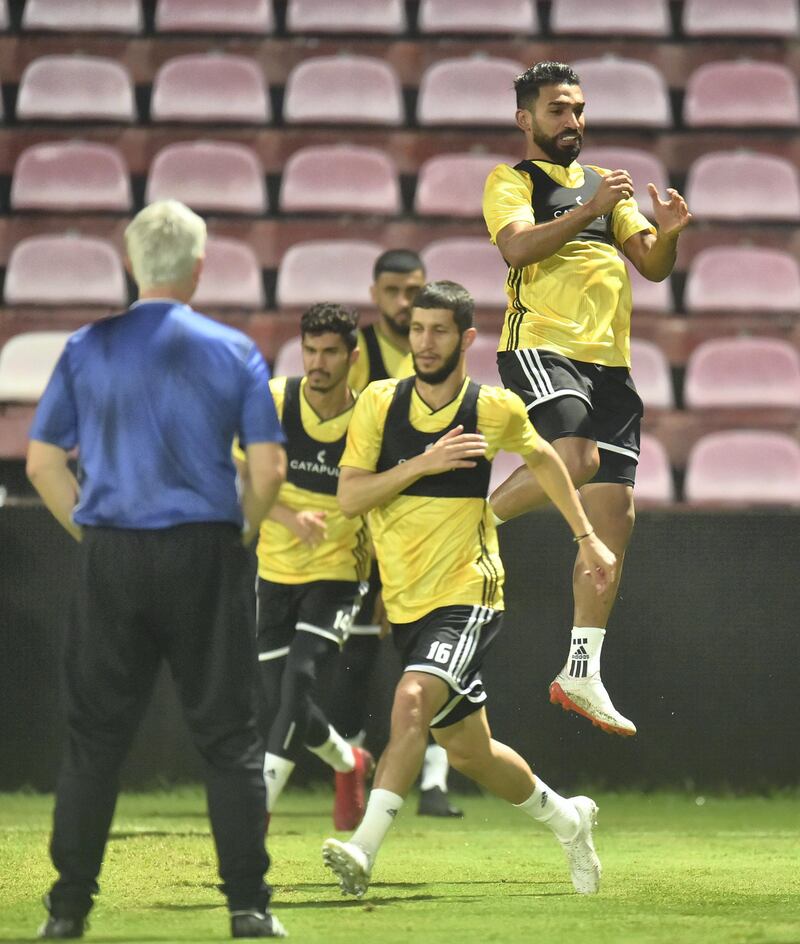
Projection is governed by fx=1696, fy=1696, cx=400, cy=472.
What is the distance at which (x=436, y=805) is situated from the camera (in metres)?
7.12

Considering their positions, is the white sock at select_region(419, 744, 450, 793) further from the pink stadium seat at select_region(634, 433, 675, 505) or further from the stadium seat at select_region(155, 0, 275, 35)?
the stadium seat at select_region(155, 0, 275, 35)

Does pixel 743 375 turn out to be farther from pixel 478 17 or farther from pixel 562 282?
pixel 562 282

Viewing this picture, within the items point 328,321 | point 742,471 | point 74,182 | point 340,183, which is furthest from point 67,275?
point 328,321

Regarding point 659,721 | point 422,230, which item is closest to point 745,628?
point 659,721

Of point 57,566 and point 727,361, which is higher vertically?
point 727,361

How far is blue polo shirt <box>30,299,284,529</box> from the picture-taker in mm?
3826

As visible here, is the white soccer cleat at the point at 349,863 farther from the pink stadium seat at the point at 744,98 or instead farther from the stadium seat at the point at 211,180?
the pink stadium seat at the point at 744,98

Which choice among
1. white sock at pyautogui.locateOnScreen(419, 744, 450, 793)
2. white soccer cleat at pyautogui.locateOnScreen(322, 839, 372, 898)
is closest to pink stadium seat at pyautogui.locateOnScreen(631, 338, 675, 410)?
white sock at pyautogui.locateOnScreen(419, 744, 450, 793)

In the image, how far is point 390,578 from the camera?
4.98 m

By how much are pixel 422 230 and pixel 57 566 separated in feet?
11.7

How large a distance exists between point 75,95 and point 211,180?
3.68ft

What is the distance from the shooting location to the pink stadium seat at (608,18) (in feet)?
35.4

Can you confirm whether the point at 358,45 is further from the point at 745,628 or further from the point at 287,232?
the point at 745,628

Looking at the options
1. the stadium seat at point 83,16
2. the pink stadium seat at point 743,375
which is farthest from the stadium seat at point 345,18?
the pink stadium seat at point 743,375
